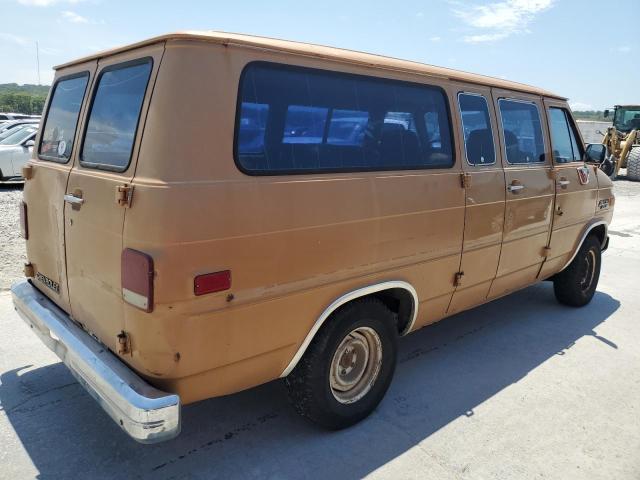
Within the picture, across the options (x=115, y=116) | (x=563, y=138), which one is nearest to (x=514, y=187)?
(x=563, y=138)

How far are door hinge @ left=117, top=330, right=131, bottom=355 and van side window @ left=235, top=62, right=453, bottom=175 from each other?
3.15 feet

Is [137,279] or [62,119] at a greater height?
[62,119]

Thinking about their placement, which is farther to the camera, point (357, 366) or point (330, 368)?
point (357, 366)

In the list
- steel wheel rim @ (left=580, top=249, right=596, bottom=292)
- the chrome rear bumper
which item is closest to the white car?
the chrome rear bumper

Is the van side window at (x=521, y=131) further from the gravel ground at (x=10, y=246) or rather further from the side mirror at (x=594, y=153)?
the gravel ground at (x=10, y=246)

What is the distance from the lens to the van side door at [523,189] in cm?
396

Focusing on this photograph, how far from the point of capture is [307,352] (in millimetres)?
2867

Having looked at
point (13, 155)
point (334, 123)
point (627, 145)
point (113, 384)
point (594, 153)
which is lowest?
point (113, 384)

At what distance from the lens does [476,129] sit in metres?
3.71

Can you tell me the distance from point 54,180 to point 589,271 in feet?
17.3

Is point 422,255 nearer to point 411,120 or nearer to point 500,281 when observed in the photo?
point 411,120

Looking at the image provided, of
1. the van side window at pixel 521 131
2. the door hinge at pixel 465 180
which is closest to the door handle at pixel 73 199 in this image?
the door hinge at pixel 465 180

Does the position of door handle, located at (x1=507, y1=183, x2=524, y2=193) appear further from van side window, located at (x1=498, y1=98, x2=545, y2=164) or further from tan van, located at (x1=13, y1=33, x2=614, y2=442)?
van side window, located at (x1=498, y1=98, x2=545, y2=164)

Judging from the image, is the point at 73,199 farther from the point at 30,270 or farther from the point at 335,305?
the point at 335,305
